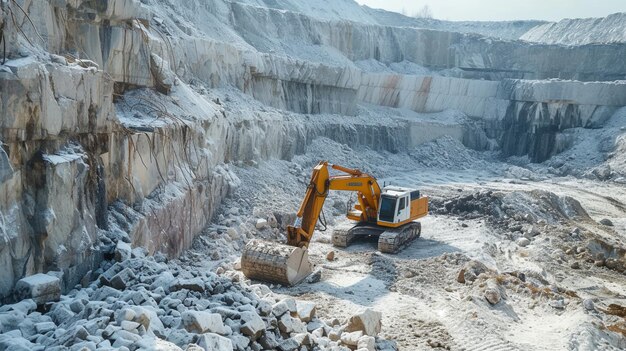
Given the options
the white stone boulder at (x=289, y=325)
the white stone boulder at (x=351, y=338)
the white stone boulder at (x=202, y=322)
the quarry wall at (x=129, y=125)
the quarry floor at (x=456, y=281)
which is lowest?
the quarry floor at (x=456, y=281)

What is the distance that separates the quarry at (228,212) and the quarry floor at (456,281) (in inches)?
2.3

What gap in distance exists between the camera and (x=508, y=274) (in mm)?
13430

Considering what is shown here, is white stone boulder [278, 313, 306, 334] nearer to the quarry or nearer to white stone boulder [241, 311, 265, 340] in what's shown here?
the quarry

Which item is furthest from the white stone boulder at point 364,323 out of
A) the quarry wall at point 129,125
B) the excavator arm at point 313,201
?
the excavator arm at point 313,201

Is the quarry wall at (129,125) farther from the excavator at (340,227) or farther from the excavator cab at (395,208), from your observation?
the excavator cab at (395,208)

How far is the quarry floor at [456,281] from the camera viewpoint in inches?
404

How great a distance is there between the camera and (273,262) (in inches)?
466

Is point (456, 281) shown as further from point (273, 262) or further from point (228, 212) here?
point (228, 212)

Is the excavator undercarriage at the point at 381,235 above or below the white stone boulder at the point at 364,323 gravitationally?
below

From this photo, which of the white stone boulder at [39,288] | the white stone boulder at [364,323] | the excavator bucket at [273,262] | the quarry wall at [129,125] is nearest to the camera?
the white stone boulder at [39,288]

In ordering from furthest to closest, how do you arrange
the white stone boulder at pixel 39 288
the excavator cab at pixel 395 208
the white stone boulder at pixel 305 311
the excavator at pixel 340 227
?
the excavator cab at pixel 395 208 → the excavator at pixel 340 227 → the white stone boulder at pixel 305 311 → the white stone boulder at pixel 39 288

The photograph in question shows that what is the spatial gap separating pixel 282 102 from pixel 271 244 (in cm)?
1587

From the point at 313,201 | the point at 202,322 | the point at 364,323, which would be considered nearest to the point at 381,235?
the point at 313,201

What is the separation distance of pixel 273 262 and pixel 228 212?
3903 mm
